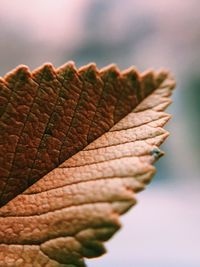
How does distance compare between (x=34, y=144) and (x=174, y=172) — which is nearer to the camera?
(x=34, y=144)

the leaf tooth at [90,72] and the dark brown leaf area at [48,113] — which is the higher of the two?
the leaf tooth at [90,72]

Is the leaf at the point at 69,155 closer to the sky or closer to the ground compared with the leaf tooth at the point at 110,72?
closer to the ground

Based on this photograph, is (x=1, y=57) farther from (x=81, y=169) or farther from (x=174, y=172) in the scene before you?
(x=81, y=169)

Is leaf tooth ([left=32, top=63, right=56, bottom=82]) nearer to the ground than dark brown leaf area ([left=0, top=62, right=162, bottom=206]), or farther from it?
farther from it

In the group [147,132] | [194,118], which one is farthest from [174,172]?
[147,132]

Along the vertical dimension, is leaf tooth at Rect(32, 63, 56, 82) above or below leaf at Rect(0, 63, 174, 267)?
above
